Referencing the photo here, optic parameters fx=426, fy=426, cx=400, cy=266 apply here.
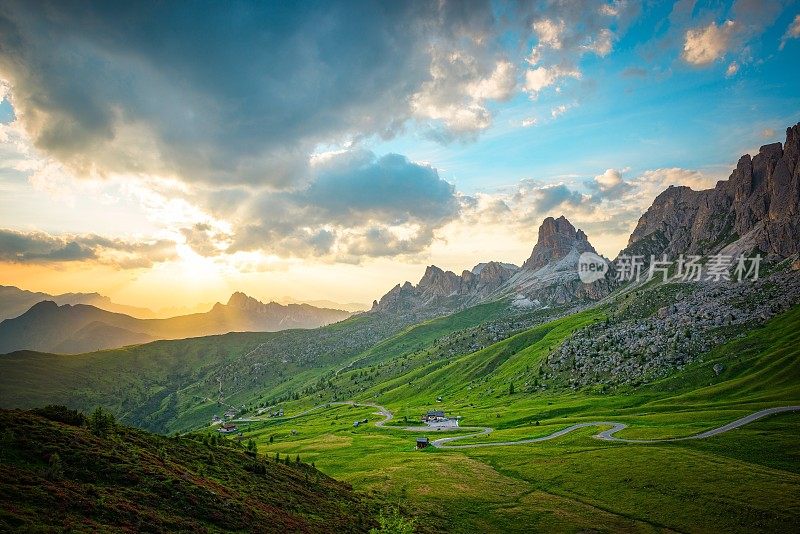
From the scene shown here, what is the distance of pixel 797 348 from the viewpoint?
499ft

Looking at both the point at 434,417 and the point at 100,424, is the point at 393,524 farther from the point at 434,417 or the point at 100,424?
the point at 434,417

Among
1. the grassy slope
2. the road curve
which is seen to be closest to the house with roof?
the grassy slope

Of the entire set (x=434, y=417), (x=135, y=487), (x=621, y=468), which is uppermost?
(x=135, y=487)

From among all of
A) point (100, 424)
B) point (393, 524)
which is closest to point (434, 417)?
point (393, 524)

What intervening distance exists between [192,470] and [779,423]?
4980 inches

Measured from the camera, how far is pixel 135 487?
36656 millimetres

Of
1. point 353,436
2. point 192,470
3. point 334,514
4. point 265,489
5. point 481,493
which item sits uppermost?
point 192,470

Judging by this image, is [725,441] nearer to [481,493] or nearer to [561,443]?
[561,443]

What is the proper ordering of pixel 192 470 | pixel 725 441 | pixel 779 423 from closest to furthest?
pixel 192 470, pixel 725 441, pixel 779 423

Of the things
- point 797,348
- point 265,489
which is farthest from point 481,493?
point 797,348

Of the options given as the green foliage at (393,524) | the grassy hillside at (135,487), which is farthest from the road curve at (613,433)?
the grassy hillside at (135,487)

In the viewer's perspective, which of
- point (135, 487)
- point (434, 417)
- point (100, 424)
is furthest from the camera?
point (434, 417)

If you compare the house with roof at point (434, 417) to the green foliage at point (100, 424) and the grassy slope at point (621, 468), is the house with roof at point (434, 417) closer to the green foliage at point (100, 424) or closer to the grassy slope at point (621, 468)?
the grassy slope at point (621, 468)

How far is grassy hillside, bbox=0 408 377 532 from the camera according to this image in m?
29.6
